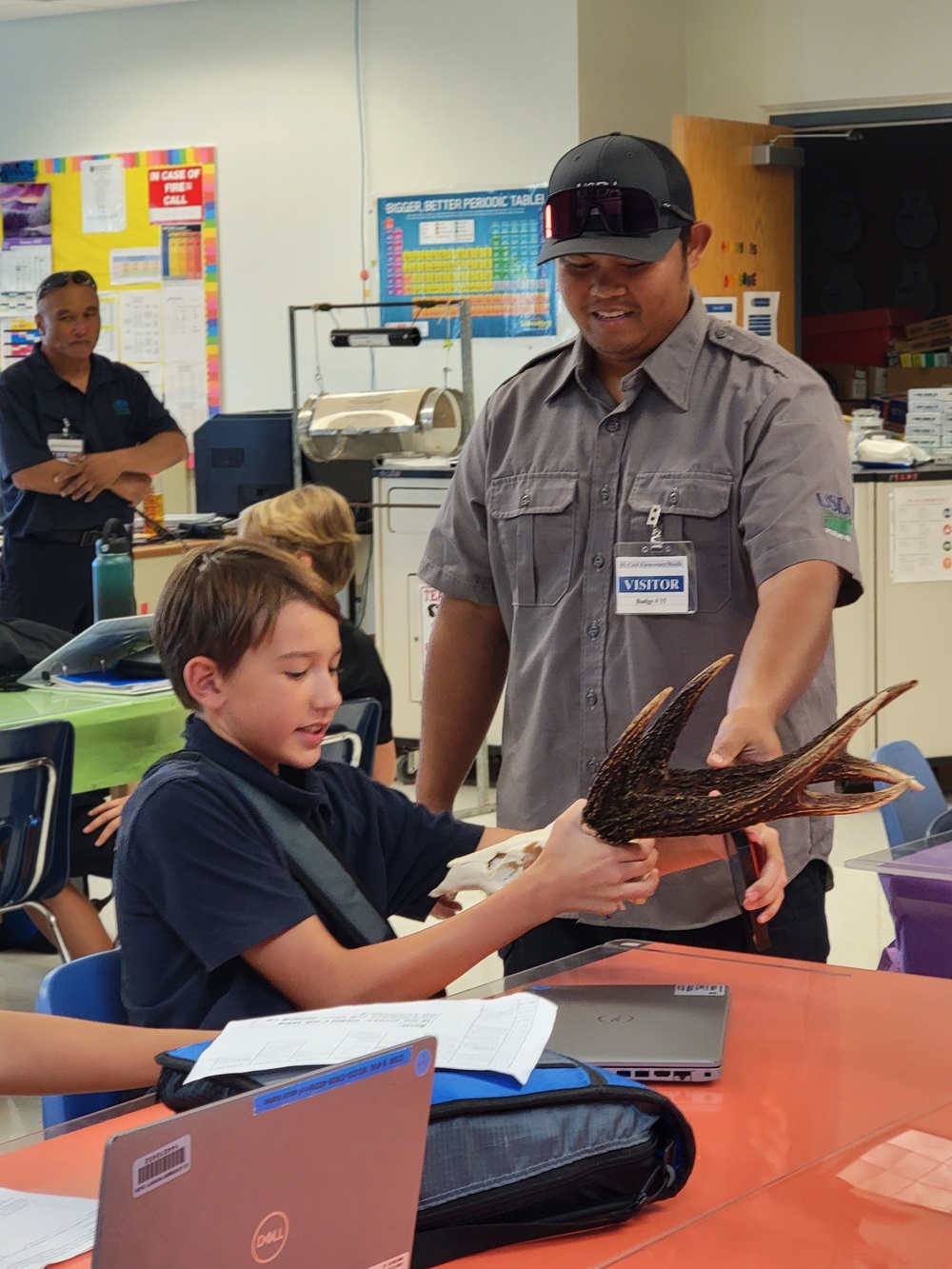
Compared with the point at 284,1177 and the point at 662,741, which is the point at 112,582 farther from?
the point at 284,1177

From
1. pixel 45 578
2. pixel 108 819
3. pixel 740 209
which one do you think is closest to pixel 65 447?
pixel 45 578

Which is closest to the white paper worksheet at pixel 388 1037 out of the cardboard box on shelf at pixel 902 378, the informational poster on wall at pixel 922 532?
the informational poster on wall at pixel 922 532

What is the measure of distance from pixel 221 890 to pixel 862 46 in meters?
5.86

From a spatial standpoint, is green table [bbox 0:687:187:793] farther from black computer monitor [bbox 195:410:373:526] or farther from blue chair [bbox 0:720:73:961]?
black computer monitor [bbox 195:410:373:526]

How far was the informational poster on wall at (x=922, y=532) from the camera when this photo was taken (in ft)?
17.4

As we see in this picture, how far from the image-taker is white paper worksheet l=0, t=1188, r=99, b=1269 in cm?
108

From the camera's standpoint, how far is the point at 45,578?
17.1 ft

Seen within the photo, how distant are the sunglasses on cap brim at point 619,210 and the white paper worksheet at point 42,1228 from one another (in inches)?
47.7

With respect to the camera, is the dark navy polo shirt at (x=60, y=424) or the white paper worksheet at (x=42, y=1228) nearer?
the white paper worksheet at (x=42, y=1228)

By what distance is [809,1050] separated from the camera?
1427 millimetres

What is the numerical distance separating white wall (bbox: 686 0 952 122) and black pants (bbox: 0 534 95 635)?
3.48 meters

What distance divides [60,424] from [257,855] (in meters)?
3.91

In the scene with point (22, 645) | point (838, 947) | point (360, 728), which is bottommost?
point (838, 947)

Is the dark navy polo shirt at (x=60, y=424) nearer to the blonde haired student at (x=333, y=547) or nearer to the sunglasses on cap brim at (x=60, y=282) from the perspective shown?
the sunglasses on cap brim at (x=60, y=282)
